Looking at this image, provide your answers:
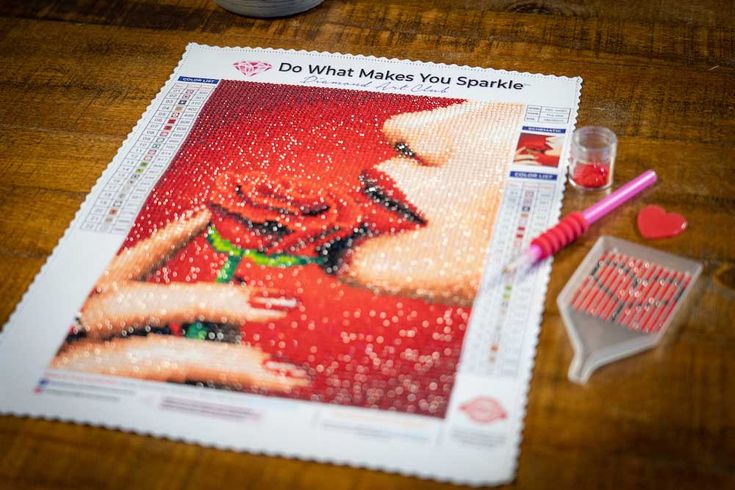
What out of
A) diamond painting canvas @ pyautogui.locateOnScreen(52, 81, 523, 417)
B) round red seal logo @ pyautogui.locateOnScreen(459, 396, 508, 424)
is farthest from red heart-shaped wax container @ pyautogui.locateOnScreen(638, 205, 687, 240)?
round red seal logo @ pyautogui.locateOnScreen(459, 396, 508, 424)

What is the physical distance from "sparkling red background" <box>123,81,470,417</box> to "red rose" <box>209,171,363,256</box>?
0.02 metres

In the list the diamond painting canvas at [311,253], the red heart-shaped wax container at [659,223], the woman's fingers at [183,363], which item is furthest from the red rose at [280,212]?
the red heart-shaped wax container at [659,223]

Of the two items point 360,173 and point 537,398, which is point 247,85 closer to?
point 360,173

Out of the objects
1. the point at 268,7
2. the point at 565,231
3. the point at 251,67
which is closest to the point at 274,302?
the point at 565,231

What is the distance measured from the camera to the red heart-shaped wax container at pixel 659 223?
92 centimetres

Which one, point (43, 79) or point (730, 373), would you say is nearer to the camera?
point (730, 373)

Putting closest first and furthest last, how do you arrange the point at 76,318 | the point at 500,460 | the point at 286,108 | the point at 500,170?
the point at 500,460 < the point at 76,318 < the point at 500,170 < the point at 286,108

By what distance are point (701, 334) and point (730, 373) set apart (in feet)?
0.14

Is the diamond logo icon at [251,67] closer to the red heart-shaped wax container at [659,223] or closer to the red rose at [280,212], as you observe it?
the red rose at [280,212]

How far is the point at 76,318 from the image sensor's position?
2.90ft

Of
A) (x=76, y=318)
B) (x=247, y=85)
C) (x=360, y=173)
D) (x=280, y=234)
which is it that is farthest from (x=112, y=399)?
(x=247, y=85)

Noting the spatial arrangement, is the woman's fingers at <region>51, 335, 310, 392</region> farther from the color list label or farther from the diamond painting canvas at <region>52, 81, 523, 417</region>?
the color list label

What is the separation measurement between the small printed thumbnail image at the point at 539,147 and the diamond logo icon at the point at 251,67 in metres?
0.32

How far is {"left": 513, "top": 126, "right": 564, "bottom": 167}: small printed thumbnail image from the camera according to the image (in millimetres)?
1002
